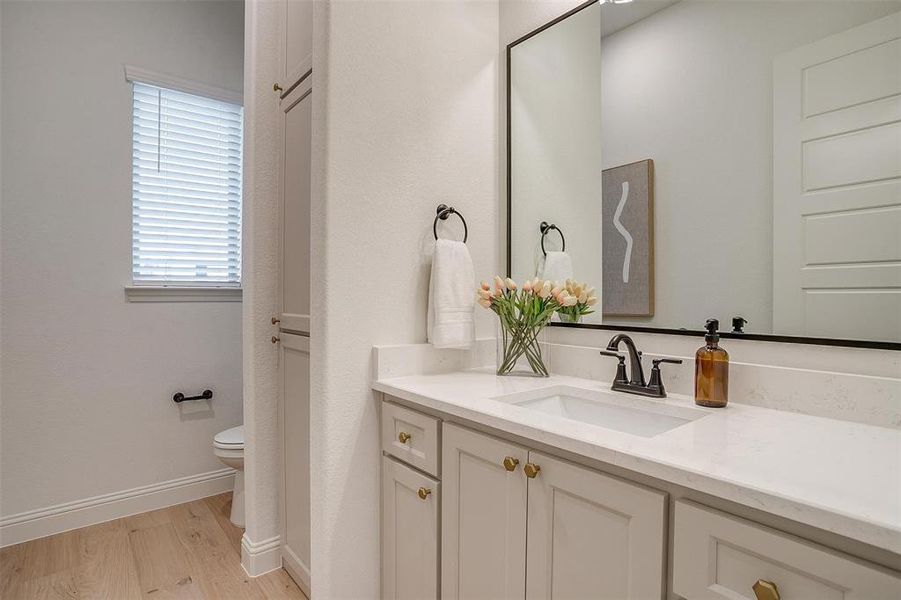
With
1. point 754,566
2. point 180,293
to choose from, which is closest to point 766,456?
point 754,566

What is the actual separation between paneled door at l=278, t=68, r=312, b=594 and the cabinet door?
377mm

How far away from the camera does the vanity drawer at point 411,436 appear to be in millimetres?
1270

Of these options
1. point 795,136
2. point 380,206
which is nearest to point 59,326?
point 380,206

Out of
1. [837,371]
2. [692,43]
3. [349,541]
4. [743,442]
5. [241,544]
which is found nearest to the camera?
[743,442]

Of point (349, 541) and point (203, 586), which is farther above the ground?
point (349, 541)

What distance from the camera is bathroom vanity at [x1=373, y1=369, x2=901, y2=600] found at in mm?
640

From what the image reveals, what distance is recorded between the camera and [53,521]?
2.14m

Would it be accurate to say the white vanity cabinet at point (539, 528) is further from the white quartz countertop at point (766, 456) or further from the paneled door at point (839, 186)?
the paneled door at point (839, 186)

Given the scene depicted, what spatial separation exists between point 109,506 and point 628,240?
2596 mm

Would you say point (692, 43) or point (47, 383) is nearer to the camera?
point (692, 43)

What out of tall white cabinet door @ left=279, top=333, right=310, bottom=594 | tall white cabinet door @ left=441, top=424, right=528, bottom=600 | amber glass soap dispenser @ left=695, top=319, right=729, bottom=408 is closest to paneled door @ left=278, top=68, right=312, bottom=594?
tall white cabinet door @ left=279, top=333, right=310, bottom=594

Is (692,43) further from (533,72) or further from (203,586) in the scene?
(203,586)

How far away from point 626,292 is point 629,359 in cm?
20

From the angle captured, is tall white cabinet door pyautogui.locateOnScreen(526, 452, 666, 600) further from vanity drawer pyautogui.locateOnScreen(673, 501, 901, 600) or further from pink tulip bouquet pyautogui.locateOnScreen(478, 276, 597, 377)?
pink tulip bouquet pyautogui.locateOnScreen(478, 276, 597, 377)
